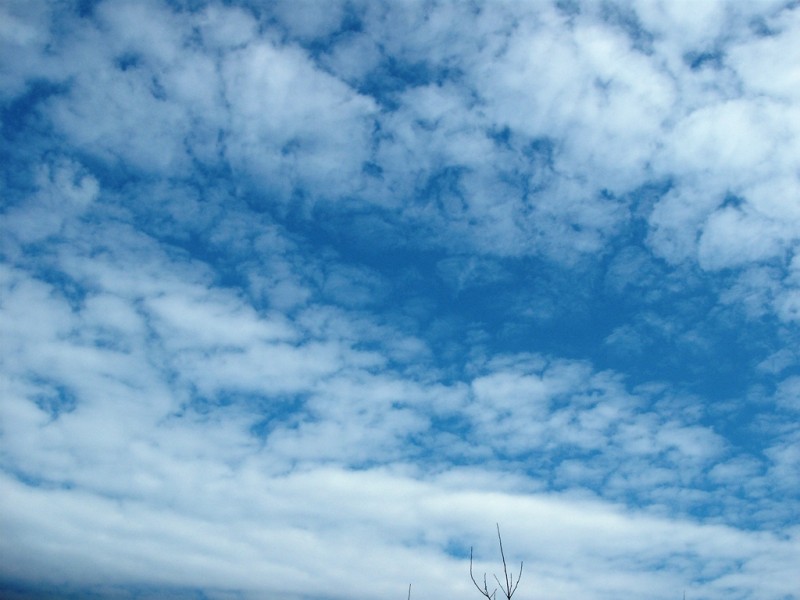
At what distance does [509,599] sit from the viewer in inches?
→ 751

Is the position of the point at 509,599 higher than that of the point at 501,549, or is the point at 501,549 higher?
the point at 501,549

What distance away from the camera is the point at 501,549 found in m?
18.9

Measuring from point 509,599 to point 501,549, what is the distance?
203 cm
